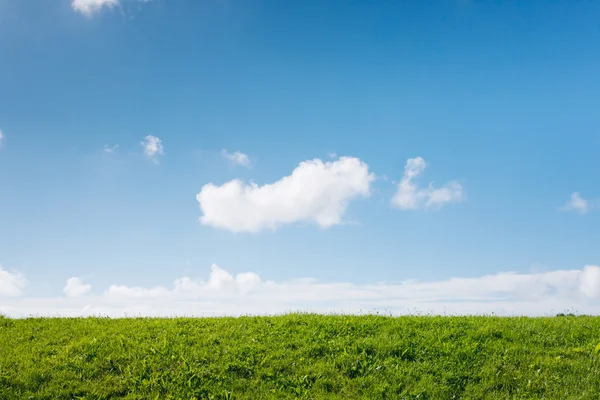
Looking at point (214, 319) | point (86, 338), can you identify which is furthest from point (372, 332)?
point (86, 338)

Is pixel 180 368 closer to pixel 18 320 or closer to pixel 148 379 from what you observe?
pixel 148 379

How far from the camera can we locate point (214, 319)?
58.4 feet

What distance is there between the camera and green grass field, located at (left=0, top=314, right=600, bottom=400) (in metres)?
13.1

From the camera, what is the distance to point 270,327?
649 inches

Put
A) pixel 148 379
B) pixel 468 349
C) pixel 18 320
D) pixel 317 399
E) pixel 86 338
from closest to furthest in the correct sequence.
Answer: pixel 317 399 < pixel 148 379 < pixel 468 349 < pixel 86 338 < pixel 18 320

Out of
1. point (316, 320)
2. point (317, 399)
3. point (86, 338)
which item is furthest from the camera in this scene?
point (316, 320)

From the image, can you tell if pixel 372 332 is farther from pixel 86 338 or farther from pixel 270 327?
pixel 86 338

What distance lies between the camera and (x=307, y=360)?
1412cm

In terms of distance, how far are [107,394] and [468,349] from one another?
9992 millimetres

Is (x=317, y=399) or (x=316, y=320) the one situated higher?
(x=316, y=320)

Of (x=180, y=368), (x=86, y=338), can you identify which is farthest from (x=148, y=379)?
(x=86, y=338)

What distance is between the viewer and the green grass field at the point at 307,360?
13.1 meters

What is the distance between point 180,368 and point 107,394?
190 centimetres

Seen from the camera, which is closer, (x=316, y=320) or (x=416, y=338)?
(x=416, y=338)
